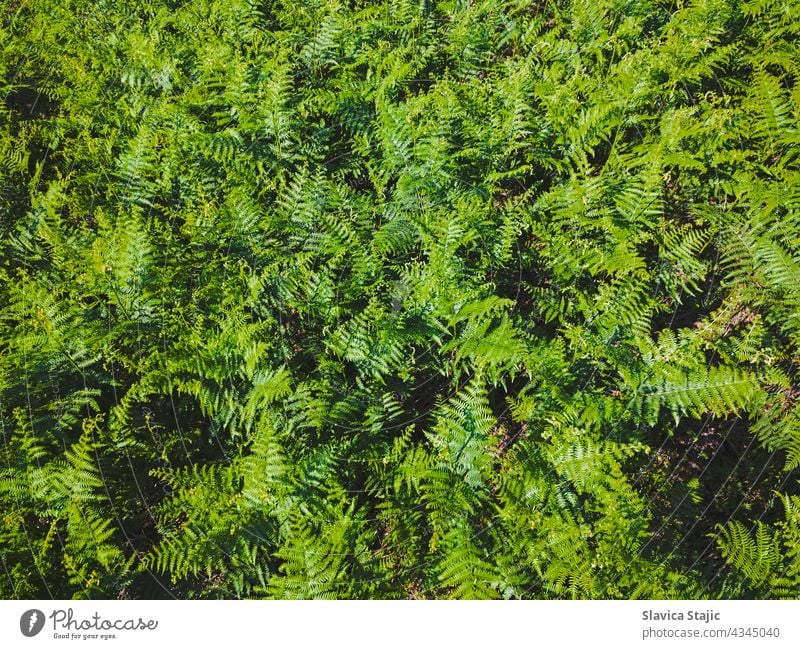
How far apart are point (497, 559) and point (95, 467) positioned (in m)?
2.87

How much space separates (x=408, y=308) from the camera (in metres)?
4.14

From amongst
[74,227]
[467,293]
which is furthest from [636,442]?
[74,227]

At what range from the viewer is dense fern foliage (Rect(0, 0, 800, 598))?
3.36 meters

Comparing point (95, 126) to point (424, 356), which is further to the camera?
point (95, 126)

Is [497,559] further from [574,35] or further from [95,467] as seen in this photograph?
[574,35]

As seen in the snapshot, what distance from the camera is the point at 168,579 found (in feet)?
11.6
